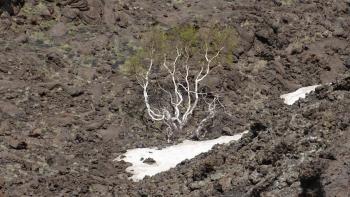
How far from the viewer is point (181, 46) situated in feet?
111

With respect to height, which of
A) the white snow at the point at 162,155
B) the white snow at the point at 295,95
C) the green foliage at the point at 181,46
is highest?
the green foliage at the point at 181,46

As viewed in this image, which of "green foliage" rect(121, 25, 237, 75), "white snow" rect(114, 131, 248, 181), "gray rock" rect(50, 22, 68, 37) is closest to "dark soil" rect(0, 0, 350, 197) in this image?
"gray rock" rect(50, 22, 68, 37)

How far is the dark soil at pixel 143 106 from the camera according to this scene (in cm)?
1439

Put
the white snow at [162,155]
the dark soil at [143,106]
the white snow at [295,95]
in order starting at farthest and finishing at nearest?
the white snow at [295,95] < the white snow at [162,155] < the dark soil at [143,106]

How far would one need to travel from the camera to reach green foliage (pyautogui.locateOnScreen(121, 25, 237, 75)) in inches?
1292

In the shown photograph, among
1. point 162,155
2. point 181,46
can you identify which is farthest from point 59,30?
point 162,155

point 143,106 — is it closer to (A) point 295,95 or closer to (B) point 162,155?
(B) point 162,155

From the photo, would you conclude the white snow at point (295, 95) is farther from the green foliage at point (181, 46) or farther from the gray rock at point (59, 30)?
the gray rock at point (59, 30)

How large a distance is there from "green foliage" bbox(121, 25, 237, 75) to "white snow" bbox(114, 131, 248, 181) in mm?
6950

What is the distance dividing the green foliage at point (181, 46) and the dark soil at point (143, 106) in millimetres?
1092

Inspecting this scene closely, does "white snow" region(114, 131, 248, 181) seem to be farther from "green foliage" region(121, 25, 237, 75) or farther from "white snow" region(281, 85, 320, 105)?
"green foliage" region(121, 25, 237, 75)

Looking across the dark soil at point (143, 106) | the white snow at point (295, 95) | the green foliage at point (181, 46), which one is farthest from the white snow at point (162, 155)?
the green foliage at point (181, 46)

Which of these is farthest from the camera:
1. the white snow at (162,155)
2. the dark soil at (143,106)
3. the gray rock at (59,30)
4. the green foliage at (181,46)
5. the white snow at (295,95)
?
the gray rock at (59,30)

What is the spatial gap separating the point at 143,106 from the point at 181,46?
4.49 m
